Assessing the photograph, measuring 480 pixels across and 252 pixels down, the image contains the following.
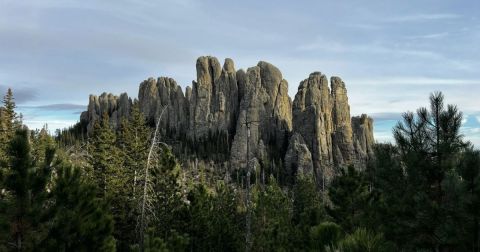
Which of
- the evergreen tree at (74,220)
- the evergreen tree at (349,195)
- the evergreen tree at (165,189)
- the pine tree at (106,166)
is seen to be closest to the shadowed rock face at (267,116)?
the pine tree at (106,166)

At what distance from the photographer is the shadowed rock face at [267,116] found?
126 metres

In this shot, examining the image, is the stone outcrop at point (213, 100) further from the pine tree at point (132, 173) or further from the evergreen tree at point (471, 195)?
the evergreen tree at point (471, 195)

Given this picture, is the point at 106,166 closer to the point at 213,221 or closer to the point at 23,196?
the point at 213,221

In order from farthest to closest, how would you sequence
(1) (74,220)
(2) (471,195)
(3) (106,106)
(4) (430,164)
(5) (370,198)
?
(3) (106,106), (5) (370,198), (1) (74,220), (4) (430,164), (2) (471,195)

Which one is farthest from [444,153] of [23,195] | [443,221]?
[23,195]

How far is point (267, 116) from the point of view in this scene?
144500 mm

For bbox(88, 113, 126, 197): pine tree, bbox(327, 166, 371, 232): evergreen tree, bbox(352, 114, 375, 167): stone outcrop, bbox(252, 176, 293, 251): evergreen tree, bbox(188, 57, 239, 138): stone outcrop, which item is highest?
bbox(188, 57, 239, 138): stone outcrop

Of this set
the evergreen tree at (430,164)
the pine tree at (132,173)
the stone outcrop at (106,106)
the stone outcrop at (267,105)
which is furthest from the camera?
the stone outcrop at (106,106)

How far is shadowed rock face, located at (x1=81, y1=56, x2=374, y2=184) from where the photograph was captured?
126 meters

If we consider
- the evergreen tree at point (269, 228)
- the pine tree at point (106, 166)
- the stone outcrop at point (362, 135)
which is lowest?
the evergreen tree at point (269, 228)

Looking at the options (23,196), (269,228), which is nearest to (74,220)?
(23,196)

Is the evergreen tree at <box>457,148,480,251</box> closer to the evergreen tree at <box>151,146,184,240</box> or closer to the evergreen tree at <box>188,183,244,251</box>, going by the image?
the evergreen tree at <box>151,146,184,240</box>

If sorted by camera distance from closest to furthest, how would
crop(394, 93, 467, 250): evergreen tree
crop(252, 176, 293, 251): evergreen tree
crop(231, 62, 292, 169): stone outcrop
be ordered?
1. crop(394, 93, 467, 250): evergreen tree
2. crop(252, 176, 293, 251): evergreen tree
3. crop(231, 62, 292, 169): stone outcrop

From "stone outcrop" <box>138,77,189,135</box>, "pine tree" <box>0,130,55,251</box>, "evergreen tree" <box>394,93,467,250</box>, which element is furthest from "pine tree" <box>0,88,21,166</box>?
"stone outcrop" <box>138,77,189,135</box>
